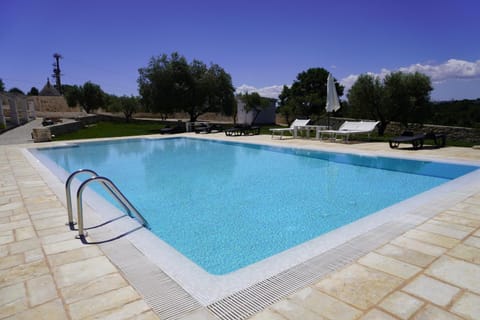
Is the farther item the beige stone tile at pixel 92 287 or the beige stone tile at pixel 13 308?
the beige stone tile at pixel 92 287

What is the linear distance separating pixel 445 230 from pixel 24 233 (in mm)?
4862

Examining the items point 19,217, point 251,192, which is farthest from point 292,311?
point 251,192

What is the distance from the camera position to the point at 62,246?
298 cm

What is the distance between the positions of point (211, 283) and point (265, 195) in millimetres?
3640

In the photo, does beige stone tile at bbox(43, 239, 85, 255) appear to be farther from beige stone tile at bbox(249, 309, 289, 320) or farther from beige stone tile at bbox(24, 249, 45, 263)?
beige stone tile at bbox(249, 309, 289, 320)

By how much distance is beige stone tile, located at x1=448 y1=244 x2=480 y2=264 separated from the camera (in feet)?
8.25

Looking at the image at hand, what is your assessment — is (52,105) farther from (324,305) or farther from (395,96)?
(324,305)

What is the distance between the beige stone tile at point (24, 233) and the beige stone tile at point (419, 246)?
4.04 m

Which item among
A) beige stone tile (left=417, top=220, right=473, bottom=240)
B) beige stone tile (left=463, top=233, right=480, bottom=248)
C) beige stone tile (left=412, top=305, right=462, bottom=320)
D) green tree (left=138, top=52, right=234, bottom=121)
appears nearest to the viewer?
beige stone tile (left=412, top=305, right=462, bottom=320)

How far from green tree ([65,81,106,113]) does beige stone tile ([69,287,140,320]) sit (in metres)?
41.6

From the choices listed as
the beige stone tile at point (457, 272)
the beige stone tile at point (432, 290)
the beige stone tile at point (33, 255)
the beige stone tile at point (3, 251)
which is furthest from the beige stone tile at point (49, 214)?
the beige stone tile at point (457, 272)

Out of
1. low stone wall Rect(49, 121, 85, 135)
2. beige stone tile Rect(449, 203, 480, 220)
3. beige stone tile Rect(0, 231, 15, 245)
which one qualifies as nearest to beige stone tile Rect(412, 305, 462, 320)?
beige stone tile Rect(449, 203, 480, 220)

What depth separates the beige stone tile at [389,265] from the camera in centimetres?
233

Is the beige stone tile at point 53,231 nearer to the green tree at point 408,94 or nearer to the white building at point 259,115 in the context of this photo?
the green tree at point 408,94
